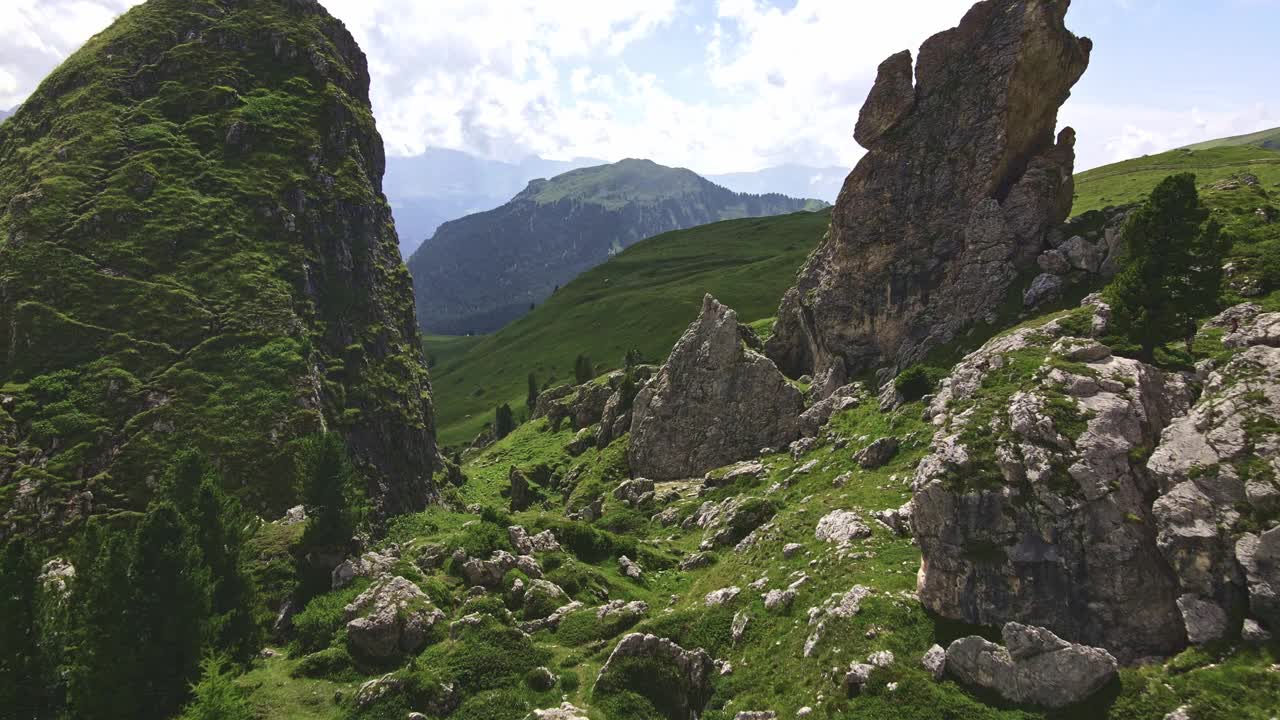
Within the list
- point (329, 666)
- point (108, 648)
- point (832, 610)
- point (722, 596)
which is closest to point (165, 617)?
point (108, 648)

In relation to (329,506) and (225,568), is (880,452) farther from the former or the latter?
(225,568)

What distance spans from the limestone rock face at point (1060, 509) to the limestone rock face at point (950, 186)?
27303 mm

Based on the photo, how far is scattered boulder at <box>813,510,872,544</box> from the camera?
3750 cm

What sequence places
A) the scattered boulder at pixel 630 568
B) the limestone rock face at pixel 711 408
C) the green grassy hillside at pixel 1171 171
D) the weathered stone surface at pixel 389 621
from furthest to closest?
the green grassy hillside at pixel 1171 171 → the limestone rock face at pixel 711 408 → the scattered boulder at pixel 630 568 → the weathered stone surface at pixel 389 621

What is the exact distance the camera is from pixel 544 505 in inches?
3268

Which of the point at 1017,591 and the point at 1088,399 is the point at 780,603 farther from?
the point at 1088,399

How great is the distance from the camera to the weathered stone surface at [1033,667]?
2355cm

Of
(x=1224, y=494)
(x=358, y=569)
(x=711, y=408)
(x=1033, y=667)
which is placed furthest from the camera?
(x=711, y=408)

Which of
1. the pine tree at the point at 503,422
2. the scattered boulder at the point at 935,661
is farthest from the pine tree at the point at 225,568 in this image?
the pine tree at the point at 503,422

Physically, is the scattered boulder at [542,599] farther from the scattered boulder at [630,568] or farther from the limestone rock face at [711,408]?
the limestone rock face at [711,408]

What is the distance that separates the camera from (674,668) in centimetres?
3372

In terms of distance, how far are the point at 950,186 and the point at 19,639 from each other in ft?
255

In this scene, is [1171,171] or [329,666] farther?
[1171,171]

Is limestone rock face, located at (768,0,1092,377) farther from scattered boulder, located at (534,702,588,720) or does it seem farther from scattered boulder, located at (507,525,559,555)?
scattered boulder, located at (534,702,588,720)
